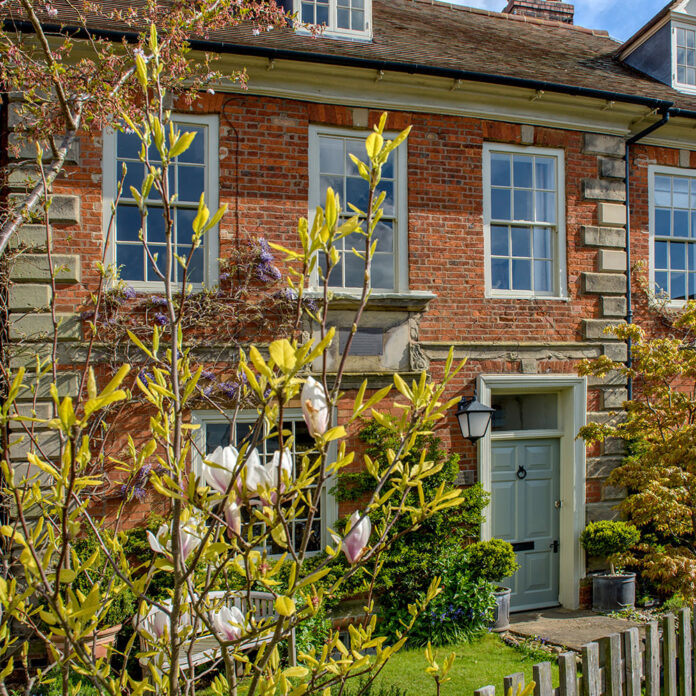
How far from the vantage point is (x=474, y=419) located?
7613mm

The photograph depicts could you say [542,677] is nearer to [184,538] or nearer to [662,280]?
[184,538]

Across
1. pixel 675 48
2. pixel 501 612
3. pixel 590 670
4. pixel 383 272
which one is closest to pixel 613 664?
pixel 590 670

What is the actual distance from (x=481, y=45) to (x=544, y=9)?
3994mm

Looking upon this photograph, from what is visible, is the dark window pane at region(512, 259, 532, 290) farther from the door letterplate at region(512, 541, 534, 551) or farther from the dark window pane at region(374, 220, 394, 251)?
the door letterplate at region(512, 541, 534, 551)

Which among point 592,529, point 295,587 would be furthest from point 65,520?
point 592,529

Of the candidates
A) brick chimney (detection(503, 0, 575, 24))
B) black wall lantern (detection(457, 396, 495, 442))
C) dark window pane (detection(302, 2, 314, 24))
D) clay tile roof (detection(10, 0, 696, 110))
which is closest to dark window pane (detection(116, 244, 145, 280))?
clay tile roof (detection(10, 0, 696, 110))

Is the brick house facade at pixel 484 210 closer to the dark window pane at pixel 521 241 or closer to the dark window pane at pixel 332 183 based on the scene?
the dark window pane at pixel 521 241

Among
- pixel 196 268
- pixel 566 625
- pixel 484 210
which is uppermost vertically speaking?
pixel 484 210

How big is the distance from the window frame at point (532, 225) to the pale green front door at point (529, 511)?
195cm

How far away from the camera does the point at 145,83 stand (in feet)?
5.11

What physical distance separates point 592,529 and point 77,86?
24.4 feet

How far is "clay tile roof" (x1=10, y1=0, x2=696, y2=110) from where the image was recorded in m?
7.96

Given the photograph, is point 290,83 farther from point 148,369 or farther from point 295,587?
point 295,587

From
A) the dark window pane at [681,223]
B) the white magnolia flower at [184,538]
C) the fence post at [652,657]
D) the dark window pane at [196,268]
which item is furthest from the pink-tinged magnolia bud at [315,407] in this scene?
the dark window pane at [681,223]
